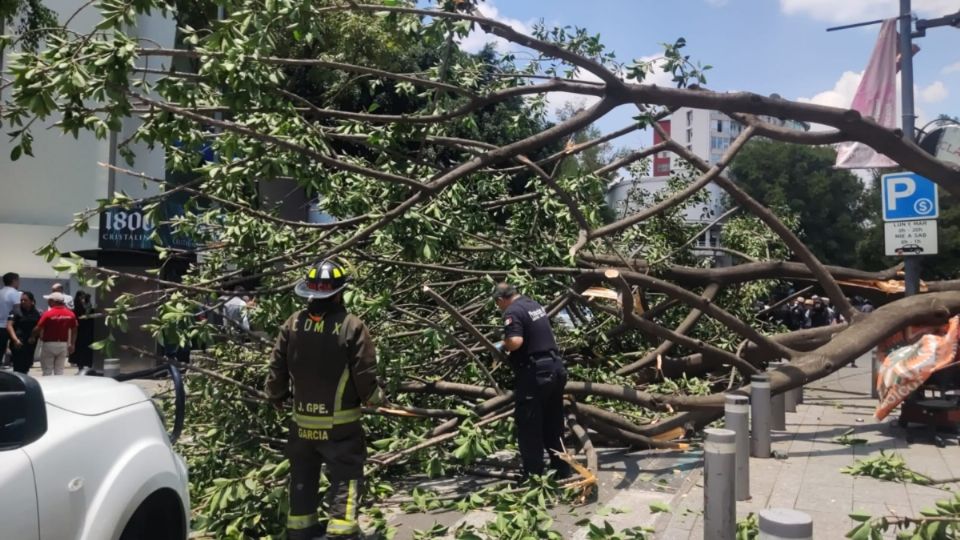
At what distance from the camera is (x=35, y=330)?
1155 cm

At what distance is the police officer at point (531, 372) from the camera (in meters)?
6.12

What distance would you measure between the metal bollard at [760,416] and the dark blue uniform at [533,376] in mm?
1881

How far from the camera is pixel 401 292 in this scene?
7.44 m

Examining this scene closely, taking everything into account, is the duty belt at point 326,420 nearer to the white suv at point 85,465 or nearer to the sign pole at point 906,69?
the white suv at point 85,465

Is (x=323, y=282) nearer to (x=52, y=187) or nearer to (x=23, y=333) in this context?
(x=23, y=333)

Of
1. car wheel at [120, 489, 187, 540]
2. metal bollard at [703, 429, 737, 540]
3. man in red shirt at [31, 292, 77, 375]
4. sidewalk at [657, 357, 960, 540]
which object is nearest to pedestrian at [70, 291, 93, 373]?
man in red shirt at [31, 292, 77, 375]

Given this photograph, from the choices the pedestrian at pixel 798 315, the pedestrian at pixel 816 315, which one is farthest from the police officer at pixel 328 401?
the pedestrian at pixel 816 315

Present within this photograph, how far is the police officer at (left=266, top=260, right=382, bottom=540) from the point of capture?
15.0 ft

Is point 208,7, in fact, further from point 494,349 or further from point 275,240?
point 494,349

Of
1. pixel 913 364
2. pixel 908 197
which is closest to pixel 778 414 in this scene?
pixel 913 364

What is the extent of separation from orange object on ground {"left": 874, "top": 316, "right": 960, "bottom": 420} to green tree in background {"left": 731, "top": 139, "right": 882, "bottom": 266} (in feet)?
114

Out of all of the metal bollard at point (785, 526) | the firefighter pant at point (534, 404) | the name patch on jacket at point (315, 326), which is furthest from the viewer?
the firefighter pant at point (534, 404)

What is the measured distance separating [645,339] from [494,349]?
3185 mm

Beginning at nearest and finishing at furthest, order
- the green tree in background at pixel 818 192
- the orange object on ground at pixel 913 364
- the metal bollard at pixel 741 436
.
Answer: the metal bollard at pixel 741 436
the orange object on ground at pixel 913 364
the green tree in background at pixel 818 192
